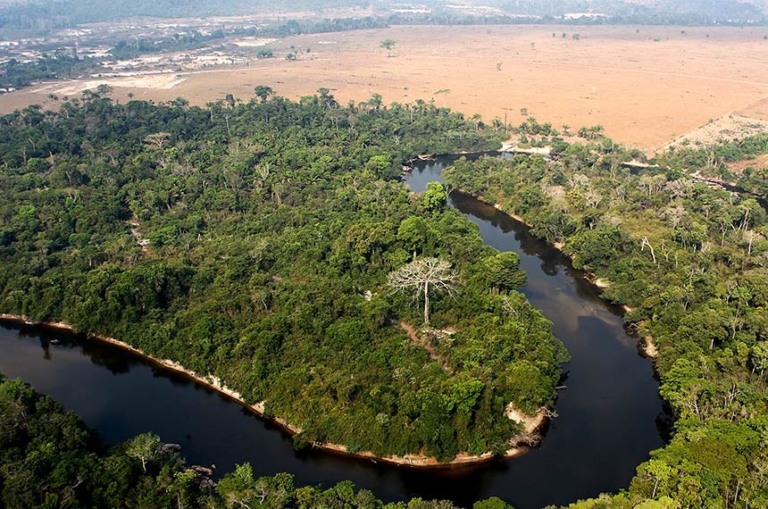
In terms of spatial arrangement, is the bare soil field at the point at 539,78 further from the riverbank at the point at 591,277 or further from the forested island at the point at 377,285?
the riverbank at the point at 591,277

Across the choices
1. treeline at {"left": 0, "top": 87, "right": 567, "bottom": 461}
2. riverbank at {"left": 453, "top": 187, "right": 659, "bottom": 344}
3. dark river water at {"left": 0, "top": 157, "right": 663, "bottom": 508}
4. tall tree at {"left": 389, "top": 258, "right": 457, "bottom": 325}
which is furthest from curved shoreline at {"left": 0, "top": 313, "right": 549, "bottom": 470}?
riverbank at {"left": 453, "top": 187, "right": 659, "bottom": 344}

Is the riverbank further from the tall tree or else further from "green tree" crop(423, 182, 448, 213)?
the tall tree

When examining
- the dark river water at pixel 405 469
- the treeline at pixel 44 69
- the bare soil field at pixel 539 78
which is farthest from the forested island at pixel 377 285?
the treeline at pixel 44 69

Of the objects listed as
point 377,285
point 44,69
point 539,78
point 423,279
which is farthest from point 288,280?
point 44,69

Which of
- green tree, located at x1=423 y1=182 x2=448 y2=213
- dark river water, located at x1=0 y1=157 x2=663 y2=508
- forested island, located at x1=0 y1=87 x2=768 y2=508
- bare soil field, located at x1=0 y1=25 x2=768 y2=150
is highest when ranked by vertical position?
bare soil field, located at x1=0 y1=25 x2=768 y2=150

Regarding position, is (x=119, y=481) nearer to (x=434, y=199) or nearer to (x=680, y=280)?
(x=434, y=199)

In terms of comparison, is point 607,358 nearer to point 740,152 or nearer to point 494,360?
point 494,360
